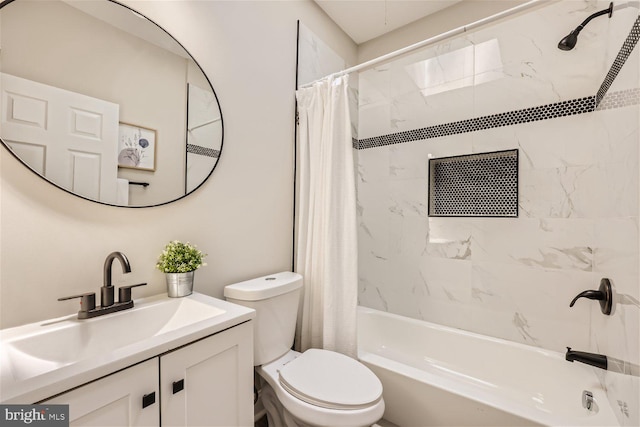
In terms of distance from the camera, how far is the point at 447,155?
2143 millimetres

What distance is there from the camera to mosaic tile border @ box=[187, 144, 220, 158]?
139 cm

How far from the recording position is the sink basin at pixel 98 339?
0.67 meters

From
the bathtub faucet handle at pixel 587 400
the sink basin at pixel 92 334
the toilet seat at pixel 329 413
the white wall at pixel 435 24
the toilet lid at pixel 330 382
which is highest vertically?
the white wall at pixel 435 24

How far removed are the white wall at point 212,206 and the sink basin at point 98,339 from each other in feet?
0.43

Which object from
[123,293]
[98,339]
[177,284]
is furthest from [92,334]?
[177,284]

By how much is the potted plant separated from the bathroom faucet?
0.54ft

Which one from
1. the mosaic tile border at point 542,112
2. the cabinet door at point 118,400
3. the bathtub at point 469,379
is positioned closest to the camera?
the cabinet door at point 118,400

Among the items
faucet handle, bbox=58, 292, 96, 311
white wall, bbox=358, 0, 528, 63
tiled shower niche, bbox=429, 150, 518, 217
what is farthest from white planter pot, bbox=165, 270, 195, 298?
white wall, bbox=358, 0, 528, 63

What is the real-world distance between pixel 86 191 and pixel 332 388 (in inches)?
49.3

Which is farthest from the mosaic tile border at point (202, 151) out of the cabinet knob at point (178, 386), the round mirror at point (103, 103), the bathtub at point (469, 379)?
the bathtub at point (469, 379)

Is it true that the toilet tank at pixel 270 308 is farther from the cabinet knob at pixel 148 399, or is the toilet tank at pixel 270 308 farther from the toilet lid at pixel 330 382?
the cabinet knob at pixel 148 399

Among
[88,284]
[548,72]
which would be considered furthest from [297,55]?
[88,284]

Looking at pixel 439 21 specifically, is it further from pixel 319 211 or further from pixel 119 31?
pixel 119 31

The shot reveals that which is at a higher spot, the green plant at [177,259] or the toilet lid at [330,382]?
the green plant at [177,259]
